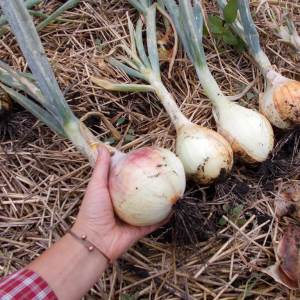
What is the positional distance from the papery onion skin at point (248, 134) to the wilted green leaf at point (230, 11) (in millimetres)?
396

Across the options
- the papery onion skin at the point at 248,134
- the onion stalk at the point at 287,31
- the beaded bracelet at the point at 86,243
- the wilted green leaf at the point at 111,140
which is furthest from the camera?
the onion stalk at the point at 287,31

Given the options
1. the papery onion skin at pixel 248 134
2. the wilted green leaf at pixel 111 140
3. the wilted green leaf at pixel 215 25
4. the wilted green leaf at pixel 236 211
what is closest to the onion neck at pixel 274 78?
the papery onion skin at pixel 248 134

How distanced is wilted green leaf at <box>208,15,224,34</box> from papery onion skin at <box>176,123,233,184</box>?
0.53 meters

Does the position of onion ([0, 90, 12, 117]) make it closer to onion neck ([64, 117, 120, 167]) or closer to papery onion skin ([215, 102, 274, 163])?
onion neck ([64, 117, 120, 167])

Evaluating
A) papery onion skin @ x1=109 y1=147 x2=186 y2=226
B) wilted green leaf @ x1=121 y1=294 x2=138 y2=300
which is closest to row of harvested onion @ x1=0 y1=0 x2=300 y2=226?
papery onion skin @ x1=109 y1=147 x2=186 y2=226

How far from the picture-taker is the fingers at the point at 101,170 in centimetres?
138

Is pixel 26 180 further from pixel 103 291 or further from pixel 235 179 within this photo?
pixel 235 179

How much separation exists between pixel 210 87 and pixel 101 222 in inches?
25.6

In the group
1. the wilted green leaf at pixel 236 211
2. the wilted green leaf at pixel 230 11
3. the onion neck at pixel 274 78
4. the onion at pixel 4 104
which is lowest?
the wilted green leaf at pixel 236 211

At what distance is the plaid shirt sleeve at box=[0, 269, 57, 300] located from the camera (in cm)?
117

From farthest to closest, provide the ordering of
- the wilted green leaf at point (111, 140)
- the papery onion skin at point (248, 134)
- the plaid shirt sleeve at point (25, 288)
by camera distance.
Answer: the wilted green leaf at point (111, 140) → the papery onion skin at point (248, 134) → the plaid shirt sleeve at point (25, 288)

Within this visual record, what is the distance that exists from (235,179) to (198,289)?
0.38 metres

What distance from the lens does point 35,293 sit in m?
1.19

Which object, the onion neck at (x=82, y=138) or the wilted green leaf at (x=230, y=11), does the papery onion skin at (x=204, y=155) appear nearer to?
the onion neck at (x=82, y=138)
